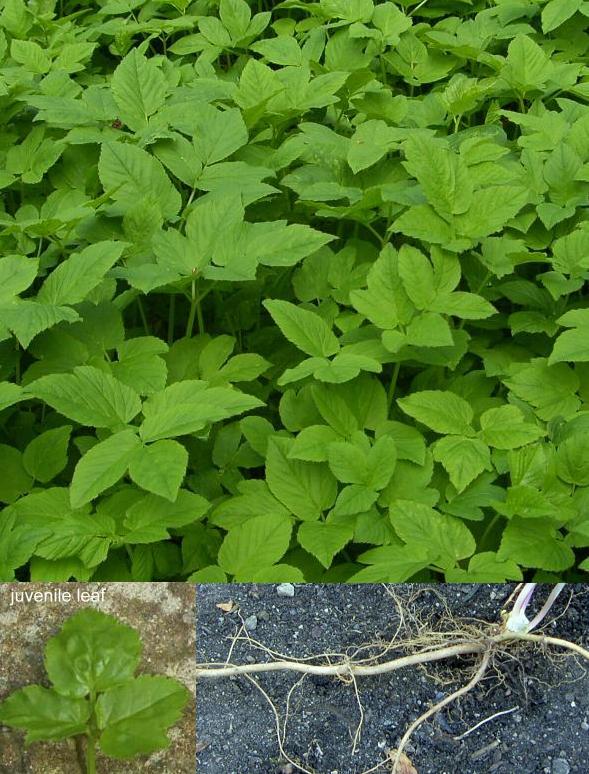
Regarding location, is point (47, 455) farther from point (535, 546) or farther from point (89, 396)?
point (535, 546)

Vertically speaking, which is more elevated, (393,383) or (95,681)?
(393,383)

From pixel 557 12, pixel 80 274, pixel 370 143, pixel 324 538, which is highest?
pixel 557 12

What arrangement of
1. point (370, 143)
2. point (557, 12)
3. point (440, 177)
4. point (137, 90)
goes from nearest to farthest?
point (440, 177) < point (370, 143) < point (137, 90) < point (557, 12)

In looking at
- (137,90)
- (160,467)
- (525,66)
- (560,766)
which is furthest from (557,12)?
(560,766)

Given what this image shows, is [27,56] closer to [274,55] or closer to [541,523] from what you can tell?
[274,55]

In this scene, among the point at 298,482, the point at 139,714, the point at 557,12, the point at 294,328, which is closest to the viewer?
the point at 139,714
